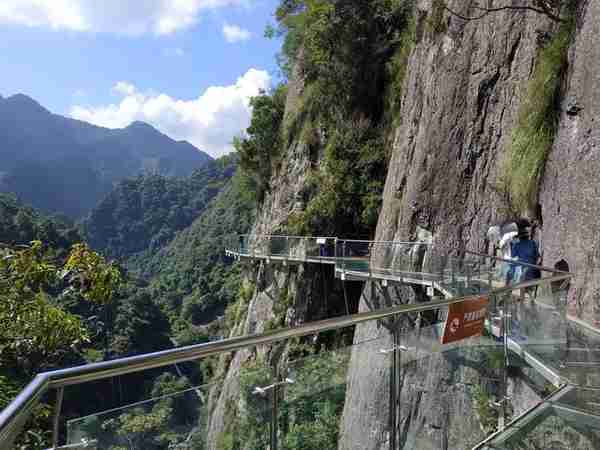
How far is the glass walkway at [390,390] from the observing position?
195 centimetres

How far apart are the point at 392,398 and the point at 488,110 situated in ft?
37.7

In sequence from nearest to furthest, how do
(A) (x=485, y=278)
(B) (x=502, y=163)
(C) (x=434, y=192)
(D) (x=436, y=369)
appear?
1. (D) (x=436, y=369)
2. (A) (x=485, y=278)
3. (B) (x=502, y=163)
4. (C) (x=434, y=192)

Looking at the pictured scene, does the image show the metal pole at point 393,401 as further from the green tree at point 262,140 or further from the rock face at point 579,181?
the green tree at point 262,140

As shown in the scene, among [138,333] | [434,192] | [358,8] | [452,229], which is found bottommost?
[138,333]

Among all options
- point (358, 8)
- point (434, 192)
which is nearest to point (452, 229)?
point (434, 192)

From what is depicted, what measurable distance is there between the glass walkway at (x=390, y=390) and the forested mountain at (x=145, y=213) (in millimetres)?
148290

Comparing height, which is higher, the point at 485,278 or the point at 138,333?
the point at 485,278

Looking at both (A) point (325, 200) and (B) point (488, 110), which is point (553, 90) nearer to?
(B) point (488, 110)

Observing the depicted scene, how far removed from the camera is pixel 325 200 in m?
22.3

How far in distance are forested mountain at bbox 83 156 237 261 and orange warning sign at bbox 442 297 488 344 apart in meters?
149

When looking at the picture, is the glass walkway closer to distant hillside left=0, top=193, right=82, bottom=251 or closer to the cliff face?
the cliff face

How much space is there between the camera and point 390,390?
3.04 metres

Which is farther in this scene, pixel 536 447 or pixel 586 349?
pixel 586 349

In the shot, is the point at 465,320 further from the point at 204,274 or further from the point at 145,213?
the point at 145,213
